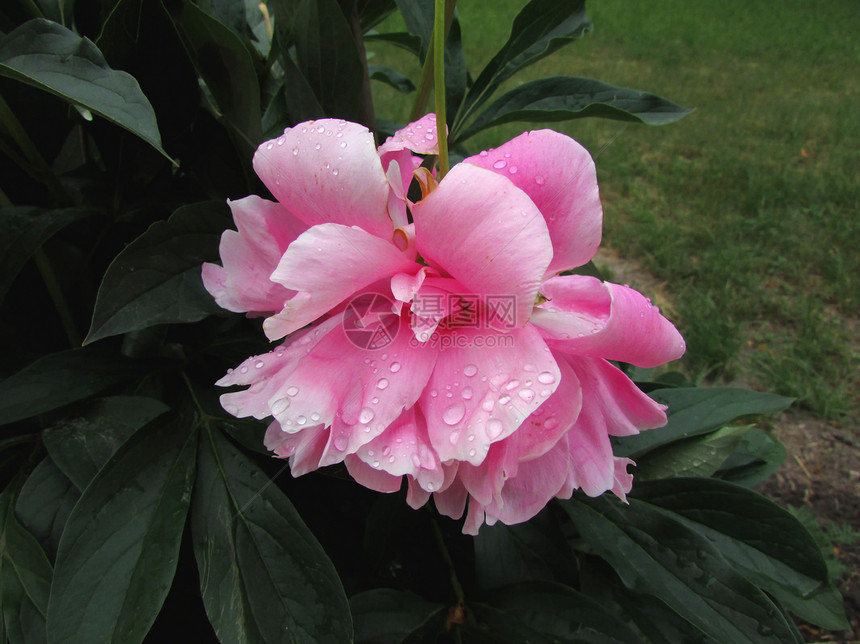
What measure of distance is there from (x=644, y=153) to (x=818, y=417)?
77.3 inches

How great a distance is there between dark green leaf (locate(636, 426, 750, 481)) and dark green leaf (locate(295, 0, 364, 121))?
0.58m

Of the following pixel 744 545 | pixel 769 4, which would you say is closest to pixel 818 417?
pixel 744 545

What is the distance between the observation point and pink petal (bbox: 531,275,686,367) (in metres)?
0.48

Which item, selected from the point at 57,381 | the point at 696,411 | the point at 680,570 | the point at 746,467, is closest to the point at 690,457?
the point at 696,411

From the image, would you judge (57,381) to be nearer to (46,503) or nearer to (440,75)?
(46,503)

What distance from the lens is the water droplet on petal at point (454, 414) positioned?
486 millimetres

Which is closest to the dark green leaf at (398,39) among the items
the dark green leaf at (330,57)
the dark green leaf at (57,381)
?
the dark green leaf at (330,57)

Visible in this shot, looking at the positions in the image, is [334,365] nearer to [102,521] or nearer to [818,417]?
[102,521]

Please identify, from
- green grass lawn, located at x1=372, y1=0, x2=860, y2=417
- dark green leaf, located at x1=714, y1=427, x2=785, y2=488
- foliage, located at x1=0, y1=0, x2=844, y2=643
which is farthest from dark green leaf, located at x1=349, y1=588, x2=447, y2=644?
green grass lawn, located at x1=372, y1=0, x2=860, y2=417

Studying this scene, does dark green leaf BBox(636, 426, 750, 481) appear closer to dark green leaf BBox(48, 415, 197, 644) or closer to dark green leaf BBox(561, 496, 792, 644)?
dark green leaf BBox(561, 496, 792, 644)

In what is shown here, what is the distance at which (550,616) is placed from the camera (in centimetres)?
75

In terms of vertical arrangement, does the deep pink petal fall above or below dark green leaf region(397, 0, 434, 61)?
below

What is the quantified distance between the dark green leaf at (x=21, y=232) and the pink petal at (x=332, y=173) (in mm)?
309

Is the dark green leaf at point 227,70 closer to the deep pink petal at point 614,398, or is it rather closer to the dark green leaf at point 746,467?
the deep pink petal at point 614,398
